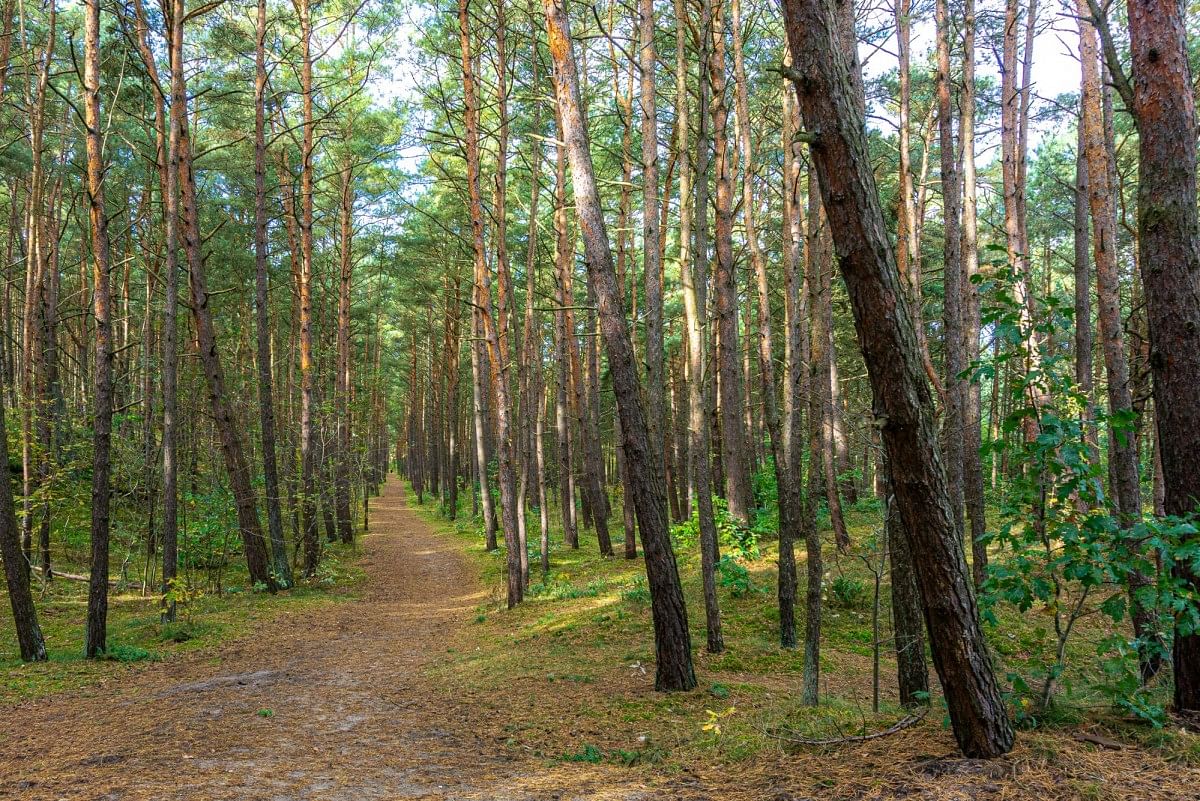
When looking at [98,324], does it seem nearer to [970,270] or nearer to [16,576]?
[16,576]

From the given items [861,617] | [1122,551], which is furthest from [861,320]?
[861,617]

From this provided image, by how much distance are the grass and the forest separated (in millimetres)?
53

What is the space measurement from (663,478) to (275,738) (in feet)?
16.9

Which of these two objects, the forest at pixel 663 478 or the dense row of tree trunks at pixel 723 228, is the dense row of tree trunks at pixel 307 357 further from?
the dense row of tree trunks at pixel 723 228

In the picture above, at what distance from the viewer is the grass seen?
3652 mm

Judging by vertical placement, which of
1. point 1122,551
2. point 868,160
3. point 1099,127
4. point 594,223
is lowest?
point 1122,551

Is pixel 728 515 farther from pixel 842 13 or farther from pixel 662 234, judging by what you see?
pixel 842 13

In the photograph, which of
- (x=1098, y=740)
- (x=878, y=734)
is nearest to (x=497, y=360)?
(x=878, y=734)

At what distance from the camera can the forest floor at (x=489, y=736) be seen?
333cm

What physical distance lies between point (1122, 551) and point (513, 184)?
55.0 ft

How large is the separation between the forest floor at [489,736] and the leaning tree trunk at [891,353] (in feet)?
1.30

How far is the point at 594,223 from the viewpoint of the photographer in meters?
6.52

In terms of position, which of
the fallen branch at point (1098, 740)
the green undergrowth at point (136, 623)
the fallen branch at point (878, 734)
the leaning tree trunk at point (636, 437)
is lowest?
the green undergrowth at point (136, 623)

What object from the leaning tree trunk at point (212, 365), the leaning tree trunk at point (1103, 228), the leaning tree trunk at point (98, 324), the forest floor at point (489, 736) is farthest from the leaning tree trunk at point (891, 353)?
the leaning tree trunk at point (212, 365)
